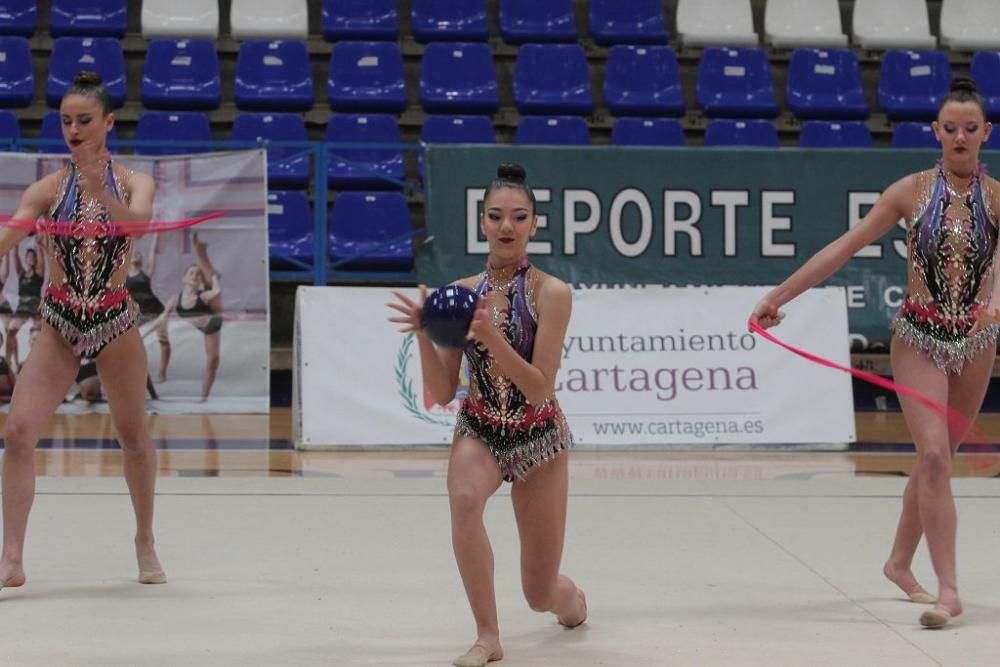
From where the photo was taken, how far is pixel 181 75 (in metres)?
11.4

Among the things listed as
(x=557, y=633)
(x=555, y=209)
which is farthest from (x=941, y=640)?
(x=555, y=209)

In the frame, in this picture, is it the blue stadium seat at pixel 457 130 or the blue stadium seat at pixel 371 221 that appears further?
the blue stadium seat at pixel 457 130

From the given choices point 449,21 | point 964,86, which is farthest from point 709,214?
point 964,86

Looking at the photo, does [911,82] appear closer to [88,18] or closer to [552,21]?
[552,21]

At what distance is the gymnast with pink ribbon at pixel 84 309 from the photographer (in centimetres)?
446

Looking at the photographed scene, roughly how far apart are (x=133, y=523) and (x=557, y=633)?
2.30 metres

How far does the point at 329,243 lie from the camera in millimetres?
10289

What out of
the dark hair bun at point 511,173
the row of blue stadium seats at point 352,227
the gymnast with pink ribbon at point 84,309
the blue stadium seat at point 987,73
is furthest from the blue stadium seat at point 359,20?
the dark hair bun at point 511,173

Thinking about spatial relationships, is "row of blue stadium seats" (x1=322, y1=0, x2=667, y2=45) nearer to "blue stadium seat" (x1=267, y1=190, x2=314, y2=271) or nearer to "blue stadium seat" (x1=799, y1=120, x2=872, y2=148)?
"blue stadium seat" (x1=799, y1=120, x2=872, y2=148)

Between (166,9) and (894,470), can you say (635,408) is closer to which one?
(894,470)

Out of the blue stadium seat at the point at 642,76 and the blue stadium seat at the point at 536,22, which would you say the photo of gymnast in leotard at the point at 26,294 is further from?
the blue stadium seat at the point at 642,76

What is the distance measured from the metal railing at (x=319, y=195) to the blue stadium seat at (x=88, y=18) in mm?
1521

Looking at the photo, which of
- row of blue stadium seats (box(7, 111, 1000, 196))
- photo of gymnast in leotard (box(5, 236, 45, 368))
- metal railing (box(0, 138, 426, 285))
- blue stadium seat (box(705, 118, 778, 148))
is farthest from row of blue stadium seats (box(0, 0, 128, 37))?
blue stadium seat (box(705, 118, 778, 148))

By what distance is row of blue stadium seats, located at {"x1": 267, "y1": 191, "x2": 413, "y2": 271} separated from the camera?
10.3 metres
